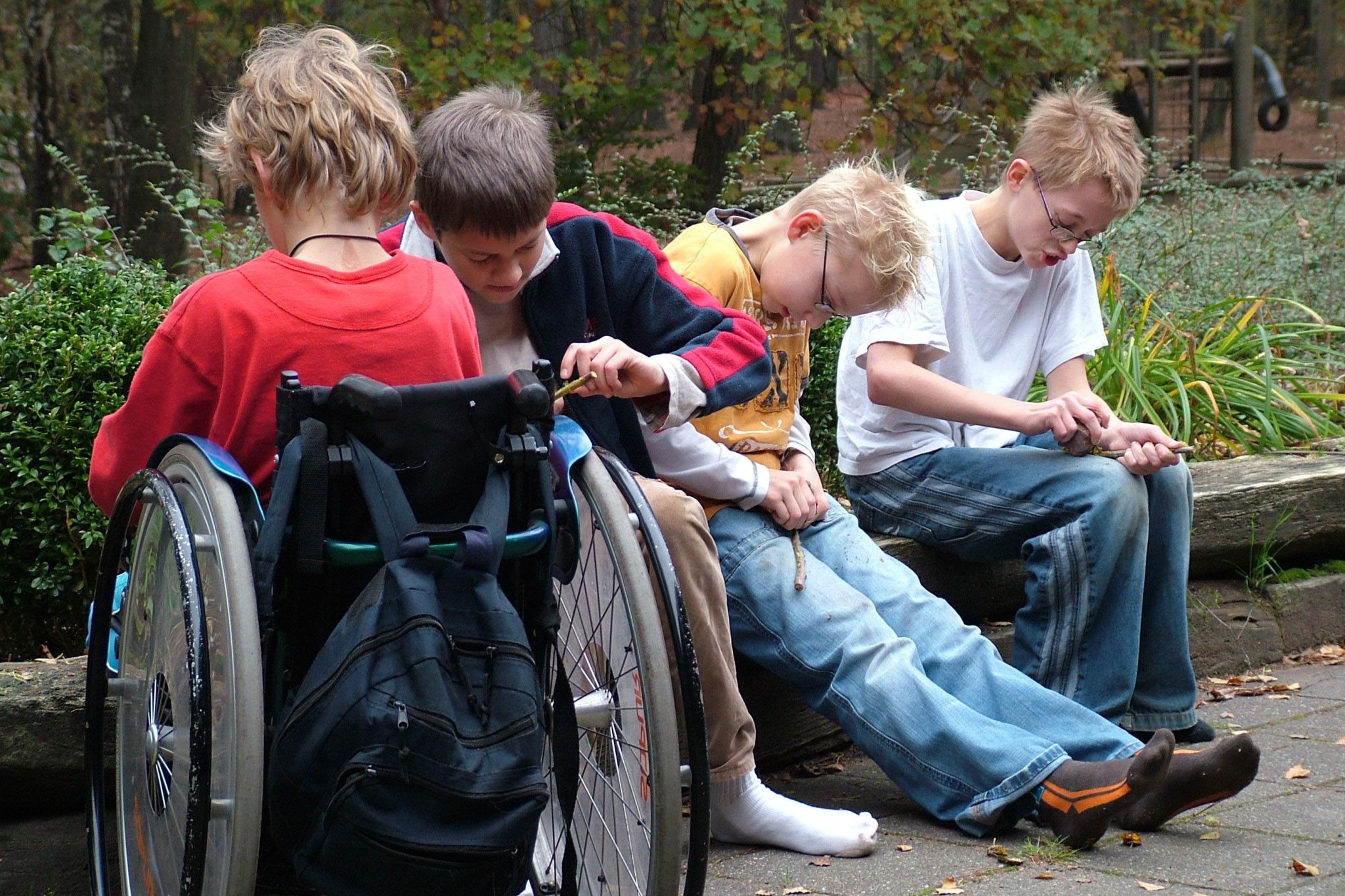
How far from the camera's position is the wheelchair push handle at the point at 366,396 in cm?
178

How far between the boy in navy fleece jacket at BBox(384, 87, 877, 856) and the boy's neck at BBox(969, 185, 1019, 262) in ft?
3.97

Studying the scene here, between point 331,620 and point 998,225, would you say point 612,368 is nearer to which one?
point 331,620

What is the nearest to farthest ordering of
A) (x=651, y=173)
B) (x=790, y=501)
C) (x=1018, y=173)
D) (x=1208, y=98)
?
(x=790, y=501) → (x=1018, y=173) → (x=651, y=173) → (x=1208, y=98)

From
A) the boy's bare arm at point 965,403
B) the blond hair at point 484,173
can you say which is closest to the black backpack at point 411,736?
the blond hair at point 484,173

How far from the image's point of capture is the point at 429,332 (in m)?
2.07

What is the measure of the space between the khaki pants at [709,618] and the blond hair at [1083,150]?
1426 mm

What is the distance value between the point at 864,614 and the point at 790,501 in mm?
287

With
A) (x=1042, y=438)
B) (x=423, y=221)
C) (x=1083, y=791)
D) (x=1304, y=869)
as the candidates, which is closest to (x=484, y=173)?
(x=423, y=221)

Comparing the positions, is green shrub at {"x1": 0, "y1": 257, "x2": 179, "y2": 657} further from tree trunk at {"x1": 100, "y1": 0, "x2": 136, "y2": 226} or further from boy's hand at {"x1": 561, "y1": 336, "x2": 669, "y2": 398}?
tree trunk at {"x1": 100, "y1": 0, "x2": 136, "y2": 226}

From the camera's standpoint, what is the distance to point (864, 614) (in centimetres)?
286

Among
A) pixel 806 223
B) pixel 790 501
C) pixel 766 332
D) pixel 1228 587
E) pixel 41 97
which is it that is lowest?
pixel 1228 587

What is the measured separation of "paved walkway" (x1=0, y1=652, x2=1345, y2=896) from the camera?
2.53 metres

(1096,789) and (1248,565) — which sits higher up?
(1096,789)

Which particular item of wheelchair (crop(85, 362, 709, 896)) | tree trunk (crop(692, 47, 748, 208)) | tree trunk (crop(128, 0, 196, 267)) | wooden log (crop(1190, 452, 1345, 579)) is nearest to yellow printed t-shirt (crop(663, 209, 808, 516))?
wheelchair (crop(85, 362, 709, 896))
